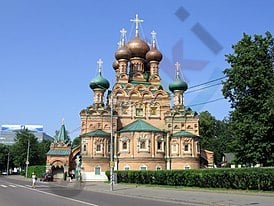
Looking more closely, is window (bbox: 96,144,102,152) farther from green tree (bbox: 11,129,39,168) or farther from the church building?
green tree (bbox: 11,129,39,168)

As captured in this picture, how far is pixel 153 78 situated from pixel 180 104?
7.48 meters

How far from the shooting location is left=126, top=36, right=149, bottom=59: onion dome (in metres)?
70.8

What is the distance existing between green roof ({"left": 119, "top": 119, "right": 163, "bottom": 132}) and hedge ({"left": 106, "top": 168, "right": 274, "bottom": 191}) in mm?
13946

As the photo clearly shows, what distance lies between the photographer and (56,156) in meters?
67.7

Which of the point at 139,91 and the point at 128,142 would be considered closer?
→ the point at 128,142

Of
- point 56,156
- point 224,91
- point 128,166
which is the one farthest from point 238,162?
point 56,156

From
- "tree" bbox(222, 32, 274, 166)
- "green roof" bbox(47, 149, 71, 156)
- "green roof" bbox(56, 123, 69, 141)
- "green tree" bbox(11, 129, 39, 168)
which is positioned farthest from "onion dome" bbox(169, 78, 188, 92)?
"green tree" bbox(11, 129, 39, 168)

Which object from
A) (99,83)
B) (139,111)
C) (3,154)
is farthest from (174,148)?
(3,154)

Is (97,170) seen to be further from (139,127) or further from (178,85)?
(178,85)

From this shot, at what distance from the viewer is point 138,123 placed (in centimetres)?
6131

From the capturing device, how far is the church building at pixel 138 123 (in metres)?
58.4

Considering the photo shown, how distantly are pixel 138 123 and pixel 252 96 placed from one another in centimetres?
2818

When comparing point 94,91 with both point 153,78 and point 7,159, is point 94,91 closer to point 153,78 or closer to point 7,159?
point 153,78

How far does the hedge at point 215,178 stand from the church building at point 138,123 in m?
12.3
